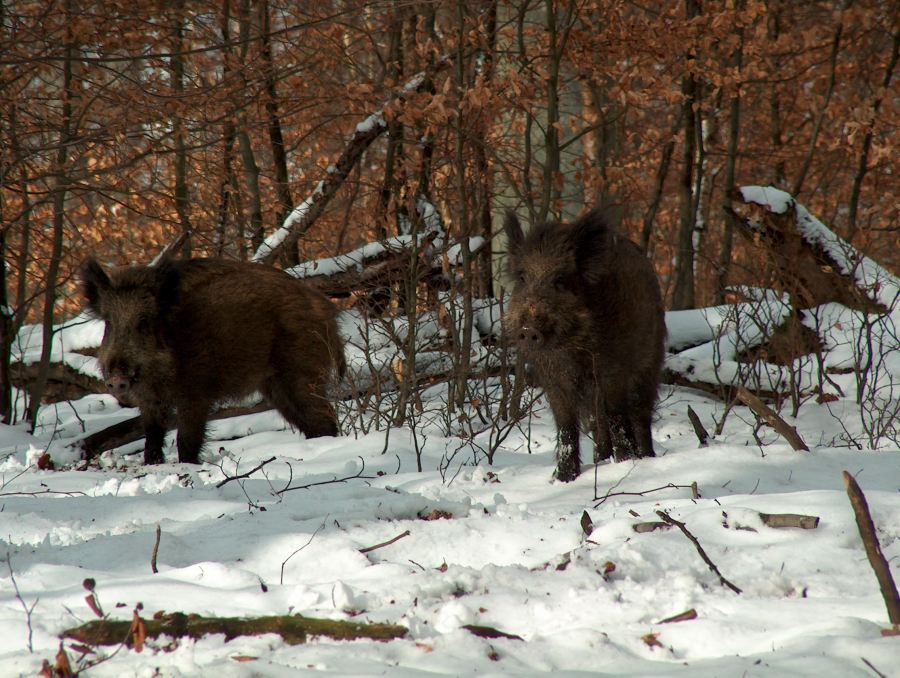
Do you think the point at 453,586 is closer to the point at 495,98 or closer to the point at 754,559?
the point at 754,559

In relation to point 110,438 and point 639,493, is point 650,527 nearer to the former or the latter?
point 639,493

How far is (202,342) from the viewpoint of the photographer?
6777 mm

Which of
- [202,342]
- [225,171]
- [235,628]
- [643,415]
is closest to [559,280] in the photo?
[643,415]

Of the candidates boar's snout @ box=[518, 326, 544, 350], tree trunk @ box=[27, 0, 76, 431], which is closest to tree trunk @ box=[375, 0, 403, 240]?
tree trunk @ box=[27, 0, 76, 431]

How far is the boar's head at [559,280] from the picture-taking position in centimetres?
505

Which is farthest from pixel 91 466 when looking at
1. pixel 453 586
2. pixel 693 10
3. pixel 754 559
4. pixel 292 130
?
pixel 292 130

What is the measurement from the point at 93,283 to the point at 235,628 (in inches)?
189

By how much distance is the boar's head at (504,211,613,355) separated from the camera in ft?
16.6

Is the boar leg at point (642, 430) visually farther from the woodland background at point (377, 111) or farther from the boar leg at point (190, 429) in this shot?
the boar leg at point (190, 429)

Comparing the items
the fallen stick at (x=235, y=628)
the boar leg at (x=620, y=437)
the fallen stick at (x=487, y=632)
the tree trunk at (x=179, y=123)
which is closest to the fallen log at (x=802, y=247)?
the boar leg at (x=620, y=437)

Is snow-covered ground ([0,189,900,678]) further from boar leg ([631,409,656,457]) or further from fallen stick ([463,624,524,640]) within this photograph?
boar leg ([631,409,656,457])

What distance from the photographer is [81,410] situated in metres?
9.54

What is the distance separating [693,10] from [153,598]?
1068 centimetres

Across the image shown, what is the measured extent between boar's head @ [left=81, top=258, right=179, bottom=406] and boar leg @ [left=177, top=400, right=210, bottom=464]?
21 centimetres
